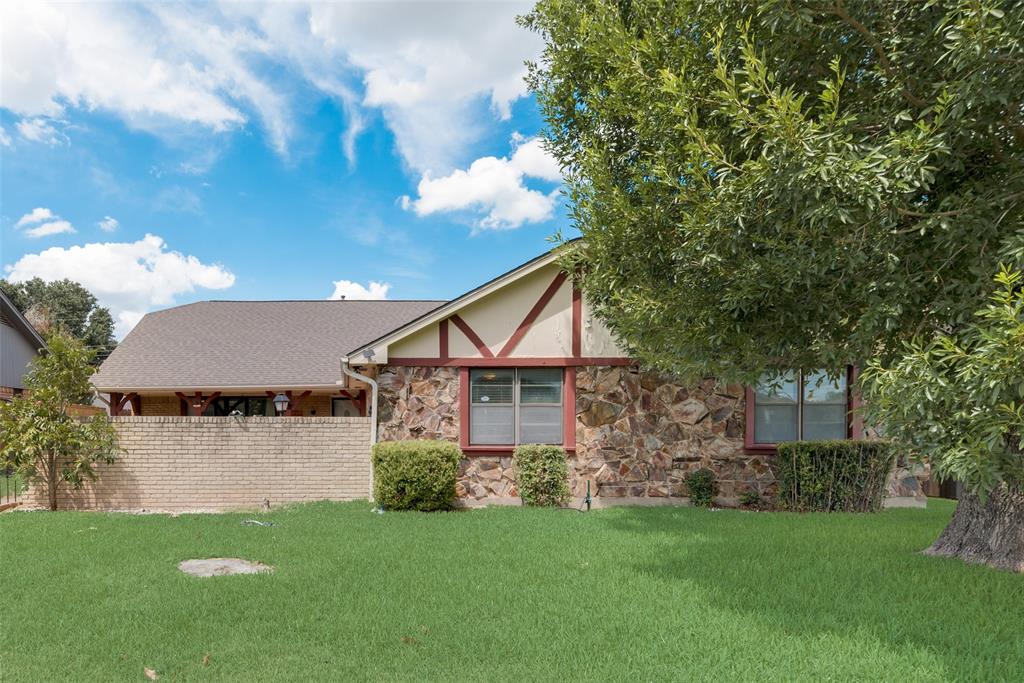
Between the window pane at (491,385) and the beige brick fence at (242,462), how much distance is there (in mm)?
2163

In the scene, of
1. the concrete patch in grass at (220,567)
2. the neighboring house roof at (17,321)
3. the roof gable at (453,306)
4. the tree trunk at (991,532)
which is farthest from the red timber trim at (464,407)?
the neighboring house roof at (17,321)

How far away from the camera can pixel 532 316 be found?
10555mm

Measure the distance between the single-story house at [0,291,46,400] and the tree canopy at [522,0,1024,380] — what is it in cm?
2302

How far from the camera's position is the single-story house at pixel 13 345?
19.8 m

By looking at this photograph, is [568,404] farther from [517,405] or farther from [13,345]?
[13,345]

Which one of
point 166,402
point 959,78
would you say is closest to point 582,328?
point 959,78

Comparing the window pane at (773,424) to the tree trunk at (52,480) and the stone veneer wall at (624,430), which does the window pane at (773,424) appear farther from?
the tree trunk at (52,480)

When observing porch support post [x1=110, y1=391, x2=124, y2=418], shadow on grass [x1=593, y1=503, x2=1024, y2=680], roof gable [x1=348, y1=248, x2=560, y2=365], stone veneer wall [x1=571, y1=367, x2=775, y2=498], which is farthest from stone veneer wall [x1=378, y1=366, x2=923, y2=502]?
porch support post [x1=110, y1=391, x2=124, y2=418]

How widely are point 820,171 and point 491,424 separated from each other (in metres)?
7.71

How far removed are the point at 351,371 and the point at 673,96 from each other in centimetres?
750

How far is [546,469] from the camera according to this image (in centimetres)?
1004

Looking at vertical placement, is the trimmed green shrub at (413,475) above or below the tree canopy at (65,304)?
below

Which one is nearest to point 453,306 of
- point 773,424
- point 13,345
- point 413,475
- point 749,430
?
point 413,475

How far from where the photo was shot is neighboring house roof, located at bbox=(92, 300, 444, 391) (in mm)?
14352
